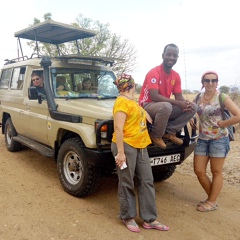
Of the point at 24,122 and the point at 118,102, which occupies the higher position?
the point at 118,102

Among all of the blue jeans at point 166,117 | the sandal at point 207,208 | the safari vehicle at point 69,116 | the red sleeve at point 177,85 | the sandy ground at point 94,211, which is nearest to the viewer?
the sandy ground at point 94,211

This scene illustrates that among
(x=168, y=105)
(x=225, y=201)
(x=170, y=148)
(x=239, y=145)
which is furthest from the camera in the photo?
(x=239, y=145)

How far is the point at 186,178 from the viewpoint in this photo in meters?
5.46

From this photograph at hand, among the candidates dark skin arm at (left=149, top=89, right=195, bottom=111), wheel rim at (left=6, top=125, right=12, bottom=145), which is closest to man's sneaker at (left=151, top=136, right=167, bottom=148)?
dark skin arm at (left=149, top=89, right=195, bottom=111)

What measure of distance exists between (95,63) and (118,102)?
2.64m

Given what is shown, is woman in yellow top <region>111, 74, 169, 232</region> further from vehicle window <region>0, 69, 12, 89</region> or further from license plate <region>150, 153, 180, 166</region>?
vehicle window <region>0, 69, 12, 89</region>

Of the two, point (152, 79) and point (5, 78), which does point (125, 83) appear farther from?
point (5, 78)

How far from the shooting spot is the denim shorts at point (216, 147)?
153 inches

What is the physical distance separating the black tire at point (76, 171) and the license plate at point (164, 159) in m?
0.76

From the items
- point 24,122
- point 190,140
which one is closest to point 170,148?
point 190,140

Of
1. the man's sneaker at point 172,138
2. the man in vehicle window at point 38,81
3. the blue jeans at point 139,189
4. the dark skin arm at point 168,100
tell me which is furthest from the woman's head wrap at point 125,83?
the man in vehicle window at point 38,81

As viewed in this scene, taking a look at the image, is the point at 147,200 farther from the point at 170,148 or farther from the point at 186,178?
the point at 186,178

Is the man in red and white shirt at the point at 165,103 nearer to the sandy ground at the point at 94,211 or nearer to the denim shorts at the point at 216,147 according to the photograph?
the denim shorts at the point at 216,147

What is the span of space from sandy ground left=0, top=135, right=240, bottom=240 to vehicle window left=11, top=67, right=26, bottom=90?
166cm
